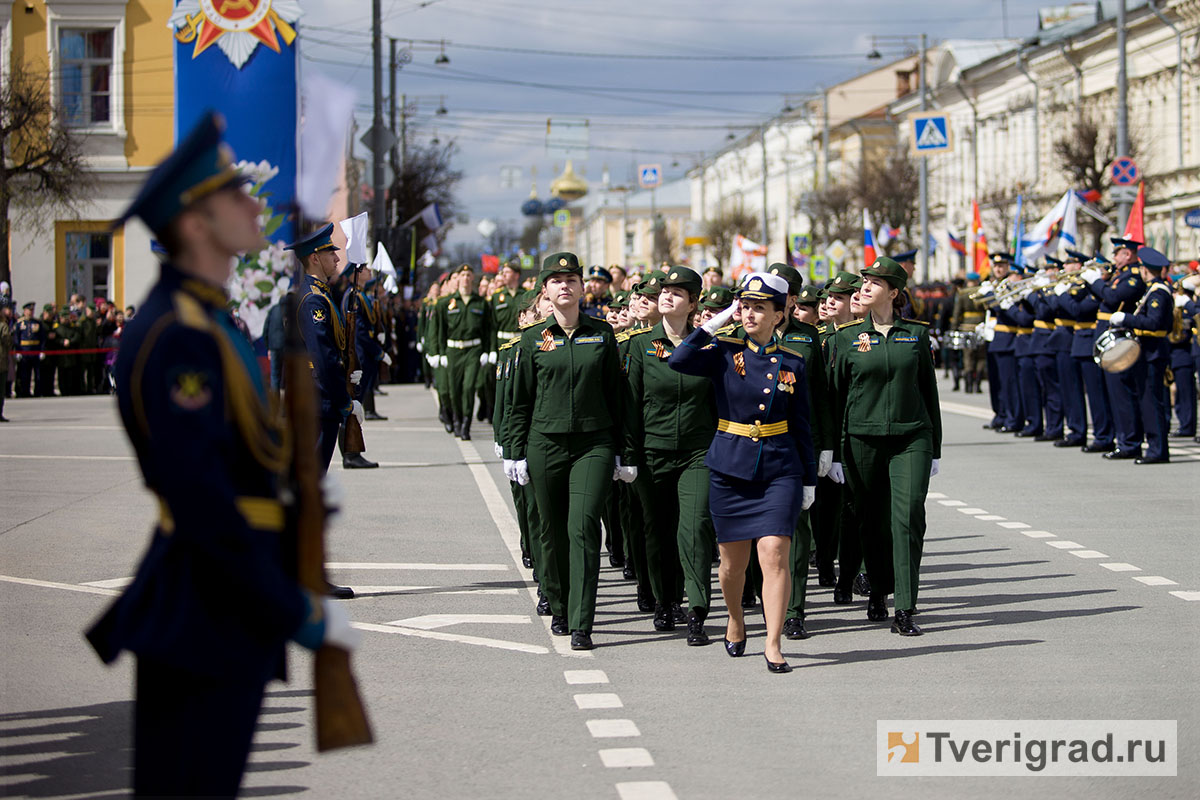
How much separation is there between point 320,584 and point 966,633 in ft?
19.4

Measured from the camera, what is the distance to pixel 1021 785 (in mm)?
6125

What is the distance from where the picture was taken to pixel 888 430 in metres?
9.35

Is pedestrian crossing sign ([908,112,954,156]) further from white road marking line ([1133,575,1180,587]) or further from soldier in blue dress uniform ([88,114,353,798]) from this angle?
soldier in blue dress uniform ([88,114,353,798])

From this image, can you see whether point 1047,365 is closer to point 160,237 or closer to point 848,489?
point 848,489

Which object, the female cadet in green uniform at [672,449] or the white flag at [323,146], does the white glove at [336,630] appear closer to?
the white flag at [323,146]

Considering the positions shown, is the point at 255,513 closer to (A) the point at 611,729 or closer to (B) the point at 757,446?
(A) the point at 611,729

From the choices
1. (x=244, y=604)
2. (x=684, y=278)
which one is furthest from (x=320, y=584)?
(x=684, y=278)

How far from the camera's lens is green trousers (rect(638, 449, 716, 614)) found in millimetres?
8914

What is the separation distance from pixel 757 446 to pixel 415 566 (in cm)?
393

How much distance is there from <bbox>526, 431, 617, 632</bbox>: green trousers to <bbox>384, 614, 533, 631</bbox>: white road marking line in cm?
48

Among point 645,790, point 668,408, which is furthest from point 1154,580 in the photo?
point 645,790

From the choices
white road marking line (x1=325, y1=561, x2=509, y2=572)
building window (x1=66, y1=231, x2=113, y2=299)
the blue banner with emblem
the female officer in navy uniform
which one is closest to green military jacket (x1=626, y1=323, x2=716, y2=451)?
the female officer in navy uniform

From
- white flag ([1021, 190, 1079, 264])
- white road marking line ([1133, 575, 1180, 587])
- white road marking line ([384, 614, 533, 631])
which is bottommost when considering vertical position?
white road marking line ([384, 614, 533, 631])

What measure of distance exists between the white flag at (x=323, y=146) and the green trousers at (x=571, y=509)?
486 cm
